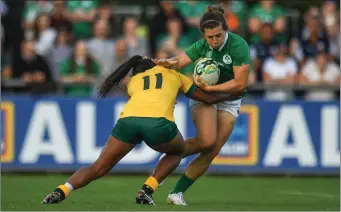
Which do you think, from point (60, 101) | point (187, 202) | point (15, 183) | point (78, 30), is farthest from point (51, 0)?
point (187, 202)

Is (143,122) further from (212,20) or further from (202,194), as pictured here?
(202,194)

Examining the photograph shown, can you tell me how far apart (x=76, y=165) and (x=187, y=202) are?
5.24 m

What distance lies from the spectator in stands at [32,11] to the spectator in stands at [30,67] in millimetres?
991

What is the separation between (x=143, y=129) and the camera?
36.1 ft

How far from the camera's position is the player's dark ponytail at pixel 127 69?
11.4 metres

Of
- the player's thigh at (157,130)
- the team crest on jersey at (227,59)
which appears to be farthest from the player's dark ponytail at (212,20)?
the player's thigh at (157,130)

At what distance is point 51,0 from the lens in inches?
798

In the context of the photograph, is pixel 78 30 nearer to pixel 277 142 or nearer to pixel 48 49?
pixel 48 49

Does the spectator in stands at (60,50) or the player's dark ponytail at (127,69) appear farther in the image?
the spectator in stands at (60,50)

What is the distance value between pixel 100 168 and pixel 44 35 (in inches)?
343

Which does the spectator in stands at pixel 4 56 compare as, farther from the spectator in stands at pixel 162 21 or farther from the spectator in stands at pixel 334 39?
the spectator in stands at pixel 334 39

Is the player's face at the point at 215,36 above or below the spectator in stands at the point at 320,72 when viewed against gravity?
above

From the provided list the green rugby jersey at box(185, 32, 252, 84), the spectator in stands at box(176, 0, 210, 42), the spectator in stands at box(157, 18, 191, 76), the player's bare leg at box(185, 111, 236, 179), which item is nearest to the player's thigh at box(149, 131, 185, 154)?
the player's bare leg at box(185, 111, 236, 179)

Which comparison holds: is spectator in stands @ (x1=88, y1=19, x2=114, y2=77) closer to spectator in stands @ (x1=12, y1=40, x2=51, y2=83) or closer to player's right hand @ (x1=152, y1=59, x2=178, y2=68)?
spectator in stands @ (x1=12, y1=40, x2=51, y2=83)
